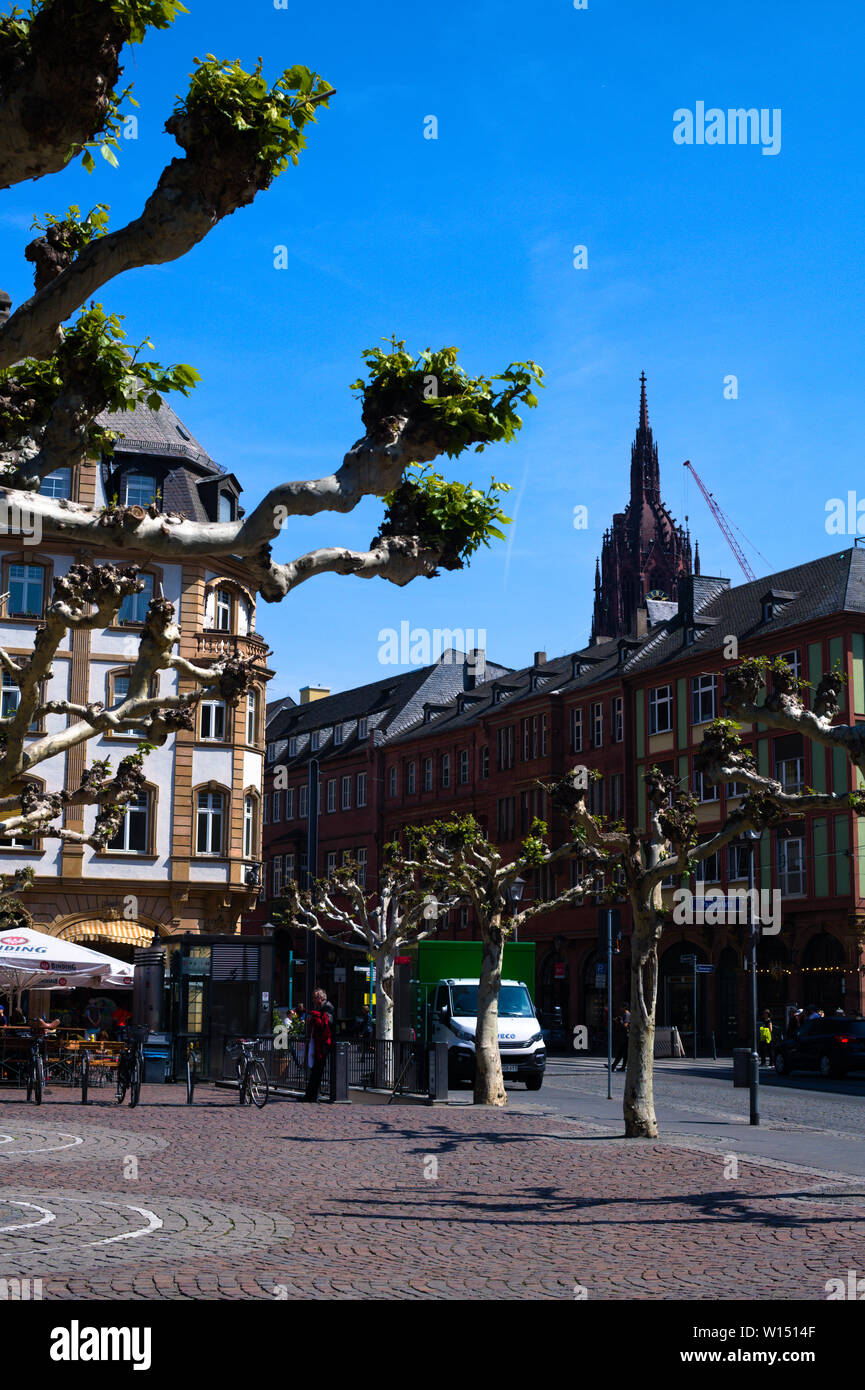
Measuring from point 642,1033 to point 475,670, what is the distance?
234 ft

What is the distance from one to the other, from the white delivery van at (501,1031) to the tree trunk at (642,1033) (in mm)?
11753

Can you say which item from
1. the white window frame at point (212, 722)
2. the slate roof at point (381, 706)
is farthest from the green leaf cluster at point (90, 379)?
the slate roof at point (381, 706)

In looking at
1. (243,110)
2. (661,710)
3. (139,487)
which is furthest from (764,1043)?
(243,110)

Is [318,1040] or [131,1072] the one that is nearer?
[131,1072]

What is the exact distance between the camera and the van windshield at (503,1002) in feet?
110

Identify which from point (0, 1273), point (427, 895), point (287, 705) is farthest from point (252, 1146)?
point (287, 705)

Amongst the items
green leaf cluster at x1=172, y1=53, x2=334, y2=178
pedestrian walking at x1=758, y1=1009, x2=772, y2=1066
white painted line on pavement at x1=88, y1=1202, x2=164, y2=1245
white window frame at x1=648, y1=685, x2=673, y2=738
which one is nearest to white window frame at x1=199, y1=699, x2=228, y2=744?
pedestrian walking at x1=758, y1=1009, x2=772, y2=1066

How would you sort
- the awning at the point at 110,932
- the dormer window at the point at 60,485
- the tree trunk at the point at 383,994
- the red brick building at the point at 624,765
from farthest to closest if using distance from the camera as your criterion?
the red brick building at the point at 624,765 < the dormer window at the point at 60,485 < the awning at the point at 110,932 < the tree trunk at the point at 383,994

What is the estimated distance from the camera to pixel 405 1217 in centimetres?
1321

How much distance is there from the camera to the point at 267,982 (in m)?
32.0

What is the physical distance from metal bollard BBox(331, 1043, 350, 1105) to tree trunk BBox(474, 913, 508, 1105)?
2490mm

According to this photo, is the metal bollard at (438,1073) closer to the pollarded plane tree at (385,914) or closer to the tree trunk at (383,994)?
the pollarded plane tree at (385,914)

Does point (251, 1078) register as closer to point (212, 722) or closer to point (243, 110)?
point (243, 110)

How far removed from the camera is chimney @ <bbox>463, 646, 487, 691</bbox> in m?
91.9
